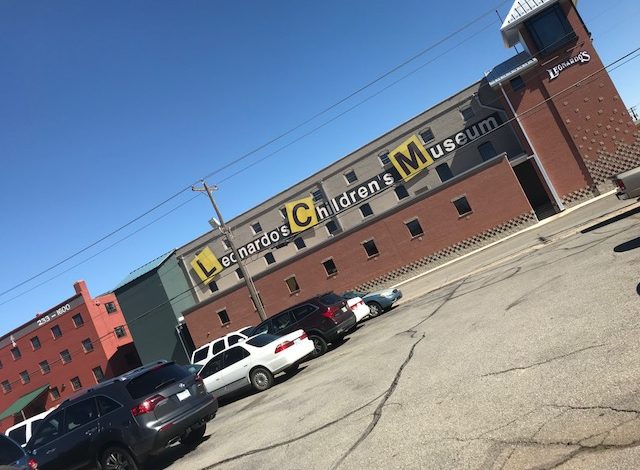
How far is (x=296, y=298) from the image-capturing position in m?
38.5

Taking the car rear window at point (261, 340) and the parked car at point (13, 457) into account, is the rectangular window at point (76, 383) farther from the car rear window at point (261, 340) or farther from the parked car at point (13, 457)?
the parked car at point (13, 457)

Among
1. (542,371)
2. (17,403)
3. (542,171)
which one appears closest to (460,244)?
(542,171)

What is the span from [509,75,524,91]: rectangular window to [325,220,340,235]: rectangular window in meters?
18.2

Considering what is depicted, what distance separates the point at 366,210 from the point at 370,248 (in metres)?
7.27

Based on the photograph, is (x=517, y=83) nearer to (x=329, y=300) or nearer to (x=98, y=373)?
(x=329, y=300)

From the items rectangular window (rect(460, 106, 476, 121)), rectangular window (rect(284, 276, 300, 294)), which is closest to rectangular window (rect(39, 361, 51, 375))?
rectangular window (rect(284, 276, 300, 294))

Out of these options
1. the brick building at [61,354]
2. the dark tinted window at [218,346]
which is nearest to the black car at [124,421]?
the dark tinted window at [218,346]

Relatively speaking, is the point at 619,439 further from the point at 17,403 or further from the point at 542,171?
the point at 17,403

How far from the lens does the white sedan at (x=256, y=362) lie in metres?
13.1

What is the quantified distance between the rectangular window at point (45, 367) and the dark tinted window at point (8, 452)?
4776 cm

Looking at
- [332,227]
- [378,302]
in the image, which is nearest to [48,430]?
[378,302]

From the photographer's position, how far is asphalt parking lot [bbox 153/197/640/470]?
15.0ft

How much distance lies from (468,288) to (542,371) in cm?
986

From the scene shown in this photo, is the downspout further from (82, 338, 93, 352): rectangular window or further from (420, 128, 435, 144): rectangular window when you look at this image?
(82, 338, 93, 352): rectangular window
